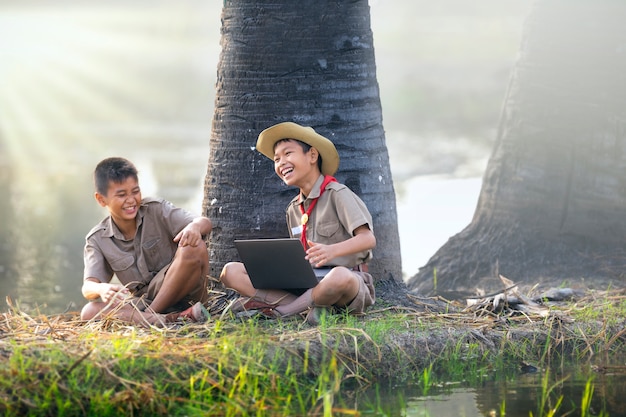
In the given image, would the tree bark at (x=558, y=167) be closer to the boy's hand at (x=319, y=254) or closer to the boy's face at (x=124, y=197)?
the boy's hand at (x=319, y=254)

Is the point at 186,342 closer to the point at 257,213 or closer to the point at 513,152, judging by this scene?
the point at 257,213

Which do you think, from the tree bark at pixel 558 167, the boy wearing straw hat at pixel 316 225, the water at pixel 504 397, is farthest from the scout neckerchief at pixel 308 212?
the tree bark at pixel 558 167

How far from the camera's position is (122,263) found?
7.07m

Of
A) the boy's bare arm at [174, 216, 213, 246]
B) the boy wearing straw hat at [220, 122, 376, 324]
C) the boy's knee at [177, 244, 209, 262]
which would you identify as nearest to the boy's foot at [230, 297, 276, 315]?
the boy wearing straw hat at [220, 122, 376, 324]

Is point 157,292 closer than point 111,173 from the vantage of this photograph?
No

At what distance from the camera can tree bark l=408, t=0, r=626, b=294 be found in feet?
29.9

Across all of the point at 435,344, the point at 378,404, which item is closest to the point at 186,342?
the point at 378,404

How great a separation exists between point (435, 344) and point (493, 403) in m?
0.84

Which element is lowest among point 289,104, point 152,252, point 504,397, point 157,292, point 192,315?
point 504,397

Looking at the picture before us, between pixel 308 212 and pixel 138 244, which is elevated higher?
pixel 308 212

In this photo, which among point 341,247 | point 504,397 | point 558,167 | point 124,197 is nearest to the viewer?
point 504,397

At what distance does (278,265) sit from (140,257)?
101cm

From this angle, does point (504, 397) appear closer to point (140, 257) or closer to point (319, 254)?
point (319, 254)

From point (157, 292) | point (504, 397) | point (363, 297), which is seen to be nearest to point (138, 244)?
point (157, 292)
